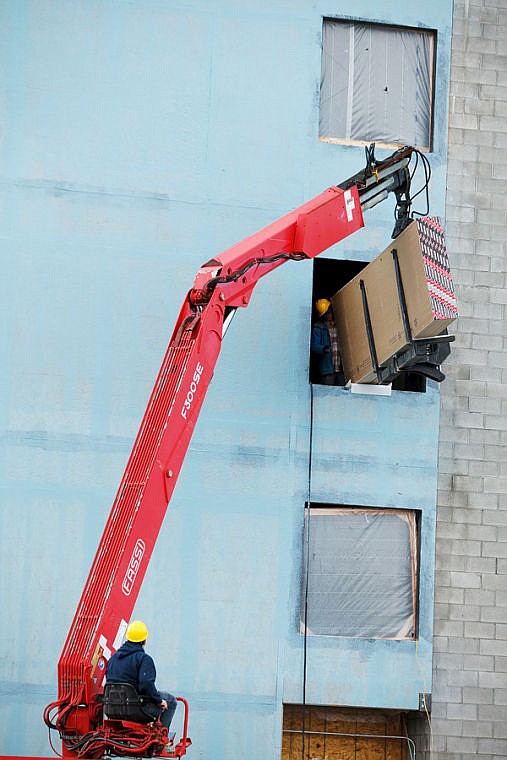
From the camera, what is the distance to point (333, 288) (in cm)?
1762

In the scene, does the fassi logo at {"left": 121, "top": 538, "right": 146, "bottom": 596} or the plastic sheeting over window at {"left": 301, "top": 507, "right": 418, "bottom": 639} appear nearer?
the fassi logo at {"left": 121, "top": 538, "right": 146, "bottom": 596}

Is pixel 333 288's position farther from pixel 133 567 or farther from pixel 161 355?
pixel 133 567

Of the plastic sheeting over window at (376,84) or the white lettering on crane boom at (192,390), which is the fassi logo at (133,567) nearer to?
the white lettering on crane boom at (192,390)

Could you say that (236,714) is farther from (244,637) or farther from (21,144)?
(21,144)

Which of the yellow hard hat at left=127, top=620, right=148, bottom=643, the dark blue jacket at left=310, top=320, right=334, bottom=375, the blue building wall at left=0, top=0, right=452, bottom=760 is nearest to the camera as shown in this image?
the yellow hard hat at left=127, top=620, right=148, bottom=643

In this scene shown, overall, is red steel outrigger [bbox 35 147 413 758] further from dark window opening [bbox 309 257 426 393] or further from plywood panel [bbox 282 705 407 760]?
plywood panel [bbox 282 705 407 760]

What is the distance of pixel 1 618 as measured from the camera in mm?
14062

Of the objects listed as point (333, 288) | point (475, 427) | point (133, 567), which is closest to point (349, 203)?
point (475, 427)

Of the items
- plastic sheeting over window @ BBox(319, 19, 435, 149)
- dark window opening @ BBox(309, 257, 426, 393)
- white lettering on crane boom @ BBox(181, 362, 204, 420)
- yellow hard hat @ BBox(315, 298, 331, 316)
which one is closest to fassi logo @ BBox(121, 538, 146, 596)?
white lettering on crane boom @ BBox(181, 362, 204, 420)

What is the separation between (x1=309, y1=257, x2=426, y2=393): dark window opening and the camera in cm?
1590

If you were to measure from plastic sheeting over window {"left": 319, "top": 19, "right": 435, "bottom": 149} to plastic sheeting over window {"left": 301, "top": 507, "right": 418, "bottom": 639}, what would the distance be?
5.25 metres

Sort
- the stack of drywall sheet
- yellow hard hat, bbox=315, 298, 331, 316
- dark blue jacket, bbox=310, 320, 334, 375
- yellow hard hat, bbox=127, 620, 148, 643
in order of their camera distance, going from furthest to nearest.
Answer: yellow hard hat, bbox=315, 298, 331, 316 < dark blue jacket, bbox=310, 320, 334, 375 < the stack of drywall sheet < yellow hard hat, bbox=127, 620, 148, 643

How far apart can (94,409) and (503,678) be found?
631cm

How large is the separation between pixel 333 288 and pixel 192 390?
21.1ft
